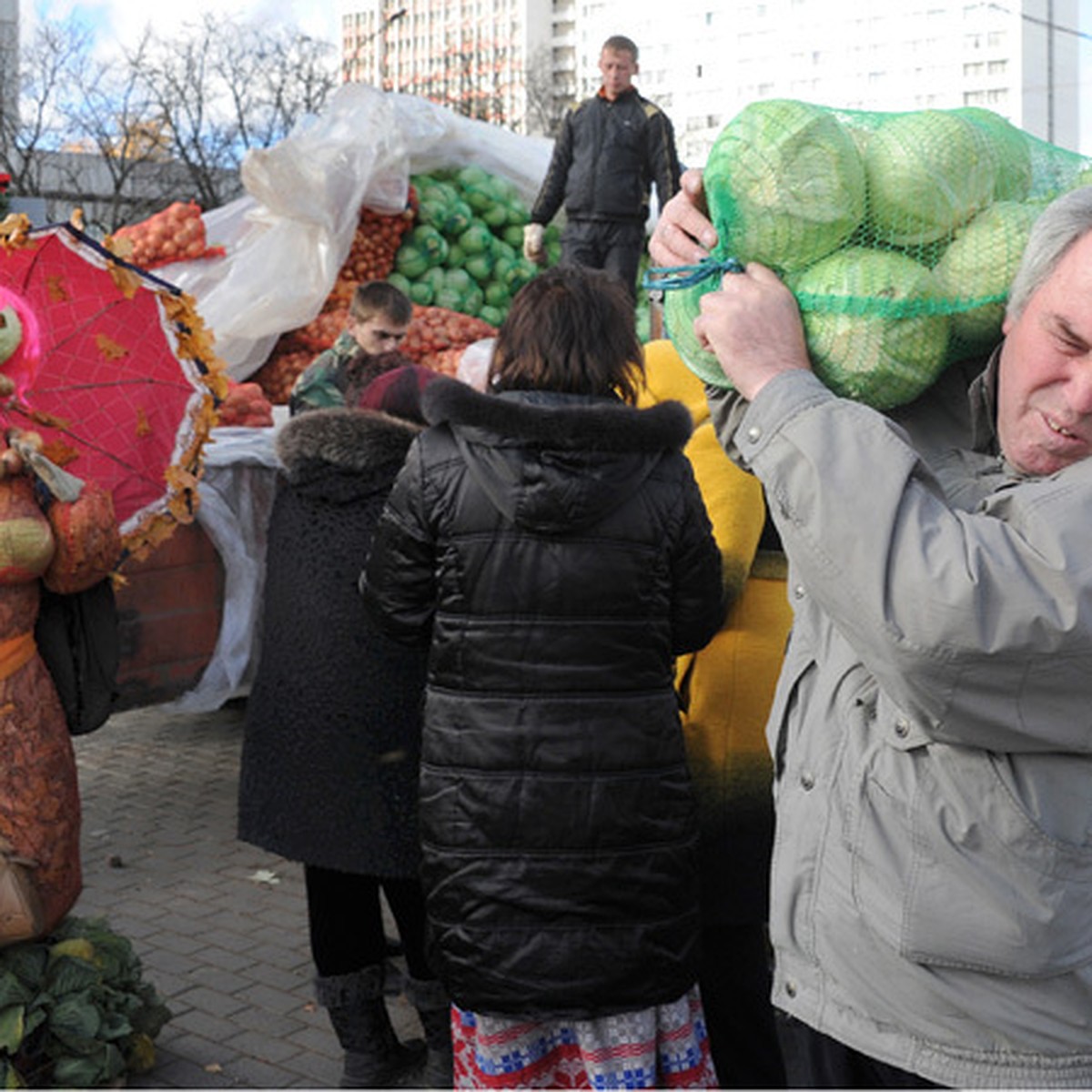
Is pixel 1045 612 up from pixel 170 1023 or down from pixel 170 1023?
up

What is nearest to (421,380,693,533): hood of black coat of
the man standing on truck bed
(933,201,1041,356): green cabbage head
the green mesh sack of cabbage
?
the green mesh sack of cabbage

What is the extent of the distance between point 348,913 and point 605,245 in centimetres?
520

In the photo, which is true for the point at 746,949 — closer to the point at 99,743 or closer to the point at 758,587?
the point at 758,587

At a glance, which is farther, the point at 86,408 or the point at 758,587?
the point at 86,408

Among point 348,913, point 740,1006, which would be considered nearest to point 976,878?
point 740,1006

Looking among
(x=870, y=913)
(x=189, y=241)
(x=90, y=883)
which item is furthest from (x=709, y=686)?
(x=189, y=241)

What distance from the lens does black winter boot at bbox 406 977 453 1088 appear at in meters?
3.45

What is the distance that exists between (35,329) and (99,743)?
13.1ft

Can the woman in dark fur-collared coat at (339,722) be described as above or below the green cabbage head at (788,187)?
below

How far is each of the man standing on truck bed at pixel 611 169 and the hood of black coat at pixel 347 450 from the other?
15.1ft

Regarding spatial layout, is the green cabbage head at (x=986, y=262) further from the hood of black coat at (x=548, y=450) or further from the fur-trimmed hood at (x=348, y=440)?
the fur-trimmed hood at (x=348, y=440)

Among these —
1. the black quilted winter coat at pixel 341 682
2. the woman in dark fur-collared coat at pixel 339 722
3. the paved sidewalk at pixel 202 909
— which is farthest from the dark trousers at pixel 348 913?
the paved sidewalk at pixel 202 909

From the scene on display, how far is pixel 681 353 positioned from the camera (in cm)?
183

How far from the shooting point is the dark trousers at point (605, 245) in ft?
25.5
